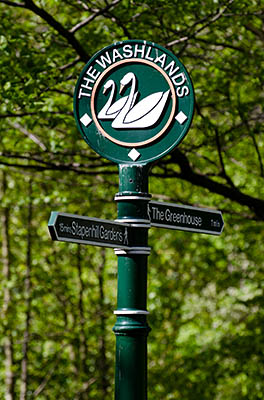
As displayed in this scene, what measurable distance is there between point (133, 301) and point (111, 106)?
980 mm

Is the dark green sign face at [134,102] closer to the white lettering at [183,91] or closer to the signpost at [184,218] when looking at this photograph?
the white lettering at [183,91]

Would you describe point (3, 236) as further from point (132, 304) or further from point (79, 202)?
point (132, 304)

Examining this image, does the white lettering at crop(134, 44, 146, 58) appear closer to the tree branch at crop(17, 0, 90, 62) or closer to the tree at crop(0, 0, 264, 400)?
the tree branch at crop(17, 0, 90, 62)

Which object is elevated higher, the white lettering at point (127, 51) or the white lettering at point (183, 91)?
the white lettering at point (127, 51)

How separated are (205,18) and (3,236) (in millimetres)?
8773

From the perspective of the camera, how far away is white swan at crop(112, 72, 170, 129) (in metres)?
3.57

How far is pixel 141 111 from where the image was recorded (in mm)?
3592

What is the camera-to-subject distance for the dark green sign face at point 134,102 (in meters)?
3.56

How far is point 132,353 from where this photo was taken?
3.46 m

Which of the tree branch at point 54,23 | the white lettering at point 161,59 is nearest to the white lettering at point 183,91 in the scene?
the white lettering at point 161,59

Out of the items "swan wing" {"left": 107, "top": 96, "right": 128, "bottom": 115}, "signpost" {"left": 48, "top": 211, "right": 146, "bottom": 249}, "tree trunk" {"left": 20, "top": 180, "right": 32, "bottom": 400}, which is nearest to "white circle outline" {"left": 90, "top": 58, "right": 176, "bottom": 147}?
"swan wing" {"left": 107, "top": 96, "right": 128, "bottom": 115}

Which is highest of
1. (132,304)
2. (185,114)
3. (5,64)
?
(5,64)

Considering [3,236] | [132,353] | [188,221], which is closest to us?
[132,353]

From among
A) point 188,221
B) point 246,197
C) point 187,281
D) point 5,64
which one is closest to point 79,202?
point 246,197
